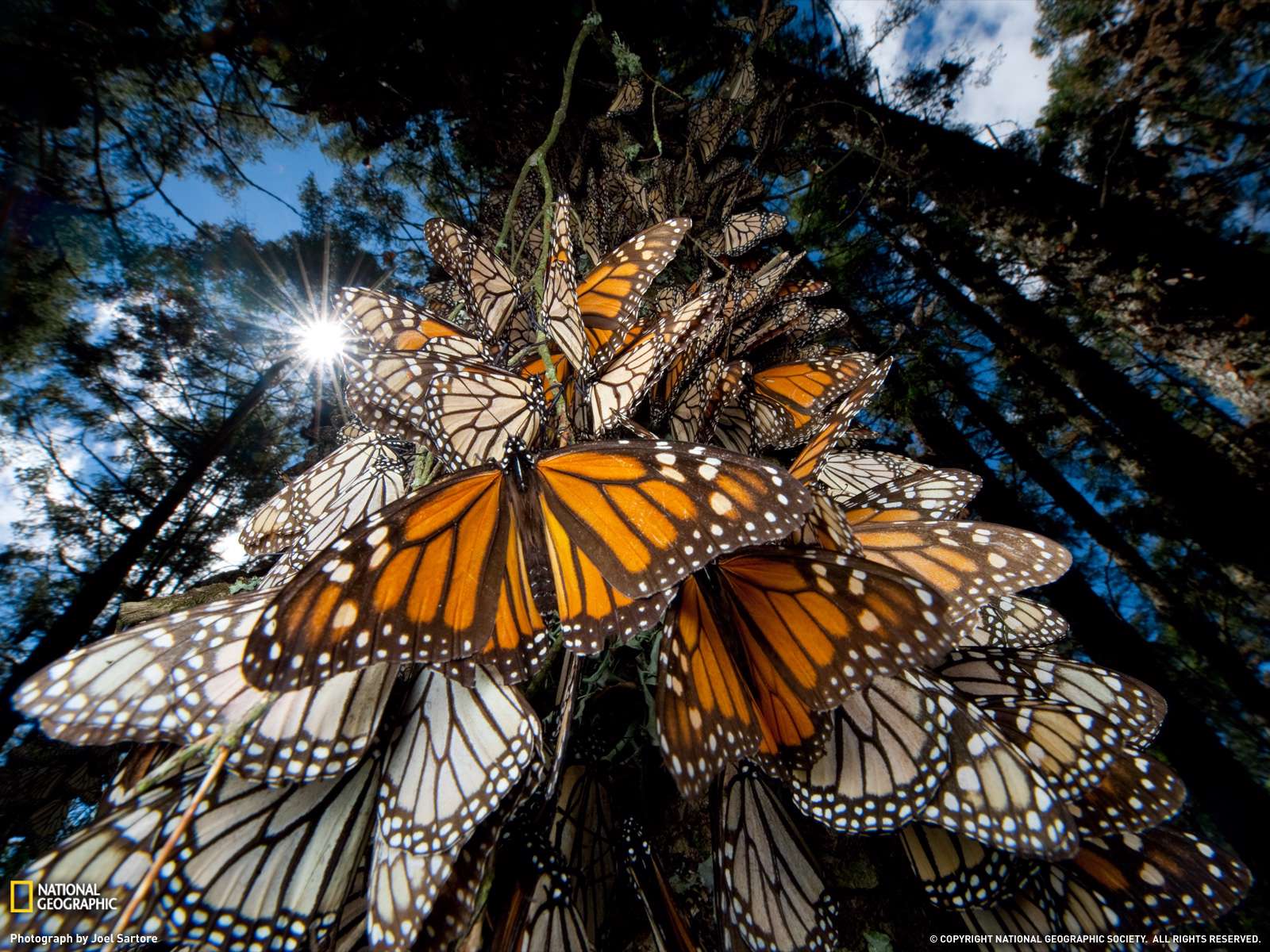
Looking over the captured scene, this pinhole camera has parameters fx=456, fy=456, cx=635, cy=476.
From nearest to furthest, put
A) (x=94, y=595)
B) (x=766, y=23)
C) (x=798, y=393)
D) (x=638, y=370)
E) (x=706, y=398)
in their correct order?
1. (x=638, y=370)
2. (x=706, y=398)
3. (x=798, y=393)
4. (x=94, y=595)
5. (x=766, y=23)

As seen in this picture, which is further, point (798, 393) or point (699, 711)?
point (798, 393)

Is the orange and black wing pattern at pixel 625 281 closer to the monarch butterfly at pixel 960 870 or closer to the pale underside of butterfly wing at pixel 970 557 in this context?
the pale underside of butterfly wing at pixel 970 557

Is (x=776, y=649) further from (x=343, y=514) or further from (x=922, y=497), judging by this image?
(x=343, y=514)

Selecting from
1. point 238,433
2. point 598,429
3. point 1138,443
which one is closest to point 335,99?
point 238,433

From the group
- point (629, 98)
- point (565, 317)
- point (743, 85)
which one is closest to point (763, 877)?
point (565, 317)

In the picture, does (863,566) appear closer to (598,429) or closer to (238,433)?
A: (598,429)

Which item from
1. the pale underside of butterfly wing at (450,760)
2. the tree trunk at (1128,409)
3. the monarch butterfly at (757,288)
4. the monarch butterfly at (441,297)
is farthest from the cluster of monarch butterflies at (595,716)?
the tree trunk at (1128,409)

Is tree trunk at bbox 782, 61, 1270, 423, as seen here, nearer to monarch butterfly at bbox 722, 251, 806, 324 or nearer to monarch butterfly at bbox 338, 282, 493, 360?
monarch butterfly at bbox 722, 251, 806, 324
